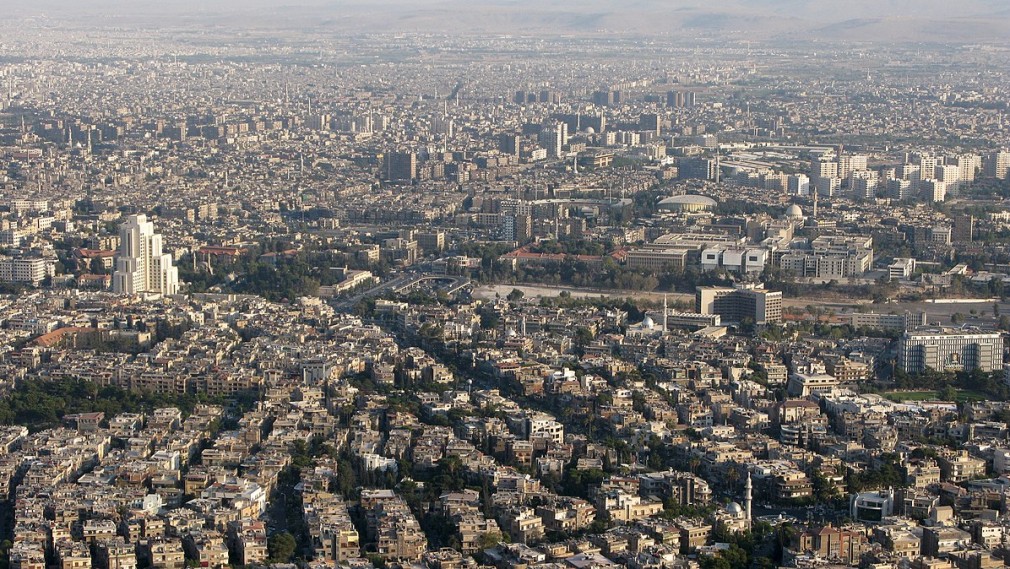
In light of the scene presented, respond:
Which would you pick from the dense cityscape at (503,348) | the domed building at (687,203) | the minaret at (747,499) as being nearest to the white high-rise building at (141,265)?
the dense cityscape at (503,348)

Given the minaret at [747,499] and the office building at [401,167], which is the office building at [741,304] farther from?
the office building at [401,167]

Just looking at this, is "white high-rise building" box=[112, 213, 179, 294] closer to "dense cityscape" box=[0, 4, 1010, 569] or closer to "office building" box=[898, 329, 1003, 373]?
"dense cityscape" box=[0, 4, 1010, 569]

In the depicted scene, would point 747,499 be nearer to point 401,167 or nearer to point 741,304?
point 741,304

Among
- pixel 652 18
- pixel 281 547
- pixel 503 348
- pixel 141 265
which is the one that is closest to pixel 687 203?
pixel 141 265

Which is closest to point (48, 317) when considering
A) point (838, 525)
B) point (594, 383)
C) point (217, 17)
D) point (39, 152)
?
point (594, 383)

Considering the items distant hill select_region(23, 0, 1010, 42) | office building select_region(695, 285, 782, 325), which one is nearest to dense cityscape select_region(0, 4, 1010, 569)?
office building select_region(695, 285, 782, 325)

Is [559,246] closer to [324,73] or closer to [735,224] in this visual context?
[735,224]
